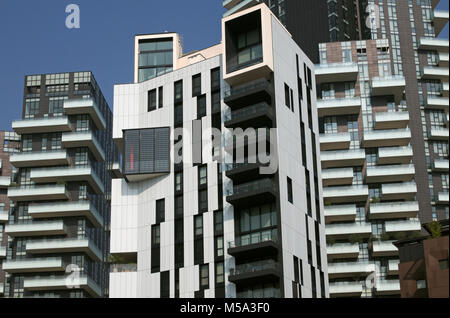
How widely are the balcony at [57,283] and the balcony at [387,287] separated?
40.2 m

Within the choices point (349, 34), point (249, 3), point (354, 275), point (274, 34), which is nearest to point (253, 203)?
point (274, 34)

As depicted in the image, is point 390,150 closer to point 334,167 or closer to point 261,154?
point 334,167

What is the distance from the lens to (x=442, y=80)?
5374 inches

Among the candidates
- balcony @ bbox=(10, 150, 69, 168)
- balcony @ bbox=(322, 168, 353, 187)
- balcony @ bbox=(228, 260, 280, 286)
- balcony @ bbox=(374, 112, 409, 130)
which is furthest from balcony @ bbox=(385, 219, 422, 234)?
balcony @ bbox=(10, 150, 69, 168)

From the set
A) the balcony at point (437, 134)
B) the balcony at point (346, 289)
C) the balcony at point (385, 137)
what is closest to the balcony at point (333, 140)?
the balcony at point (385, 137)

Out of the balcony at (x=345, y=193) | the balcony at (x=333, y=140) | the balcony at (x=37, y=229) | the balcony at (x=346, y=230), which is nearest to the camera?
the balcony at (x=37, y=229)

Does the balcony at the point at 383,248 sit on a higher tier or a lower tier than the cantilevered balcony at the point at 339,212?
lower

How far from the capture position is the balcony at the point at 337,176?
117 m

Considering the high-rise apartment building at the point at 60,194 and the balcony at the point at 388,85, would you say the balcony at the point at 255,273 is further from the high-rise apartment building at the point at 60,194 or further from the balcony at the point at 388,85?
the balcony at the point at 388,85

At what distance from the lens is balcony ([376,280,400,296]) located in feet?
355

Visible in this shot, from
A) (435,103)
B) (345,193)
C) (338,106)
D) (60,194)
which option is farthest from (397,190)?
(60,194)

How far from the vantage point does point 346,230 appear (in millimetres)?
113750

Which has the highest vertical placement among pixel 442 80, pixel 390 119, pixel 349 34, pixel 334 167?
pixel 349 34
